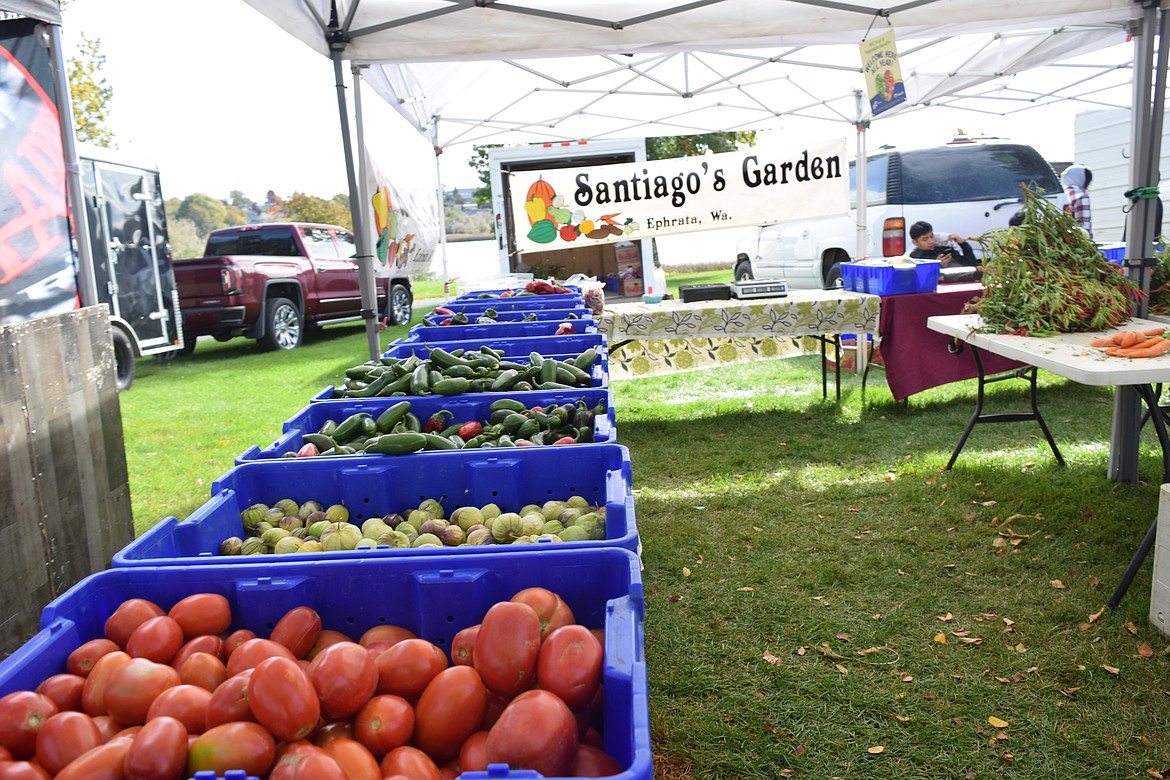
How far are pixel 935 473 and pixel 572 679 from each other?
4.52 m

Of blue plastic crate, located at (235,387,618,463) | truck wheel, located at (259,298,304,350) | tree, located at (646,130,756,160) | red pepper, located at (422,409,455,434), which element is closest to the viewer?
red pepper, located at (422,409,455,434)

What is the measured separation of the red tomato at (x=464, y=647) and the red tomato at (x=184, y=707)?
0.40m

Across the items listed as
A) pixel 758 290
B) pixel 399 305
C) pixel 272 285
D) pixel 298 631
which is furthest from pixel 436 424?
pixel 399 305

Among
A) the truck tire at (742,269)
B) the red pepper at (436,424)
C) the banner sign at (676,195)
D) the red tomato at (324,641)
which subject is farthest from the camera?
the truck tire at (742,269)

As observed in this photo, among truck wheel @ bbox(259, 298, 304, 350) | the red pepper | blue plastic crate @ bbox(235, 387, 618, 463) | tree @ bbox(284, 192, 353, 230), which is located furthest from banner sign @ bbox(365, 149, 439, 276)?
tree @ bbox(284, 192, 353, 230)

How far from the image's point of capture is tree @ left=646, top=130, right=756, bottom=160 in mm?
23016

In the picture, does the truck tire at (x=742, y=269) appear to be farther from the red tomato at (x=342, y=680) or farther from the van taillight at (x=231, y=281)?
the red tomato at (x=342, y=680)

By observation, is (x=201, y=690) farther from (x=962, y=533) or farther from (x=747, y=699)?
(x=962, y=533)

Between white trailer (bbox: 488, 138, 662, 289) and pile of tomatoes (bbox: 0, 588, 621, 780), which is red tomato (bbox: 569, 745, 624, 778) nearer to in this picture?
pile of tomatoes (bbox: 0, 588, 621, 780)

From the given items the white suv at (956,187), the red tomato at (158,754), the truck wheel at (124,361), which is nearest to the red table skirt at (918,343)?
the white suv at (956,187)

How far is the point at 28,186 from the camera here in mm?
5023

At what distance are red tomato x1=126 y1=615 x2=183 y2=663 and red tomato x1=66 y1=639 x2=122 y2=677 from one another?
38 millimetres

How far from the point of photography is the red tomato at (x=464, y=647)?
1429 mm

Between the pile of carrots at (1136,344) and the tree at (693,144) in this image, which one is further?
the tree at (693,144)
